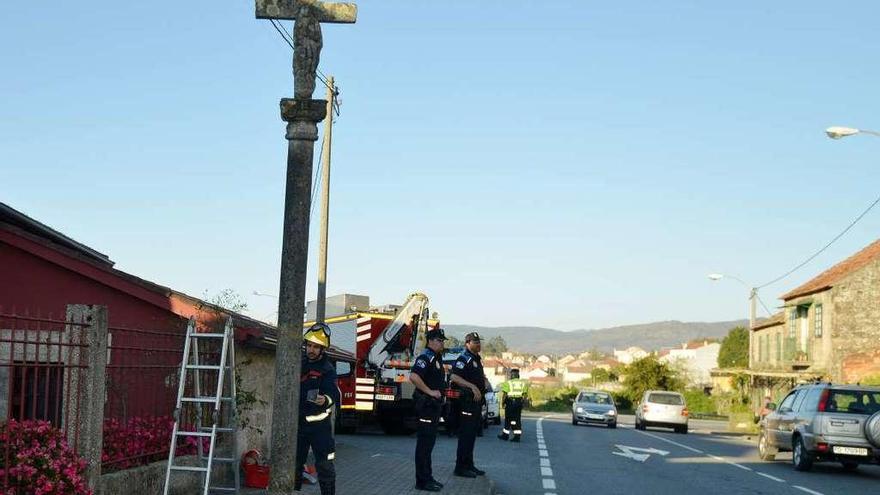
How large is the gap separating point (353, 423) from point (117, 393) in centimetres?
1799

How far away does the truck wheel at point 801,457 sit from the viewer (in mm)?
21312

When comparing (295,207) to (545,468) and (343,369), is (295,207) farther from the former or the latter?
(343,369)

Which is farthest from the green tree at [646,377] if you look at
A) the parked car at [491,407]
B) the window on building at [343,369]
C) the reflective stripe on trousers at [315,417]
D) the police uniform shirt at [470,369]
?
the reflective stripe on trousers at [315,417]

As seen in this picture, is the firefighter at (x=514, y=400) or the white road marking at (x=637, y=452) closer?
the white road marking at (x=637, y=452)

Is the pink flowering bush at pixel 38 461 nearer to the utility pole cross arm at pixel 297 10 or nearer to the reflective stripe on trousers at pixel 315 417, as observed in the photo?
the reflective stripe on trousers at pixel 315 417

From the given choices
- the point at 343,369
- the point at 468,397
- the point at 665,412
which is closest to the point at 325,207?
the point at 343,369

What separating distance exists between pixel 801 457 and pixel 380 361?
37.8 ft

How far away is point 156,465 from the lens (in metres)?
11.6

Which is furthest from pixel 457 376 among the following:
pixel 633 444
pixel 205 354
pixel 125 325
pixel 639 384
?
pixel 639 384

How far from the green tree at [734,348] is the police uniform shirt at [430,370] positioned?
130672mm

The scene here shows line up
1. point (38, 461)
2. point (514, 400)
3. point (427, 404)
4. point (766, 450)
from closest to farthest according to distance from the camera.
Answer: point (38, 461)
point (427, 404)
point (766, 450)
point (514, 400)

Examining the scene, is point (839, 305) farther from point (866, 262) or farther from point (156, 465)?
point (156, 465)

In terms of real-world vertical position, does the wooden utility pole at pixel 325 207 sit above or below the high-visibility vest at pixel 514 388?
above

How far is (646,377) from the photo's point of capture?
7394cm
